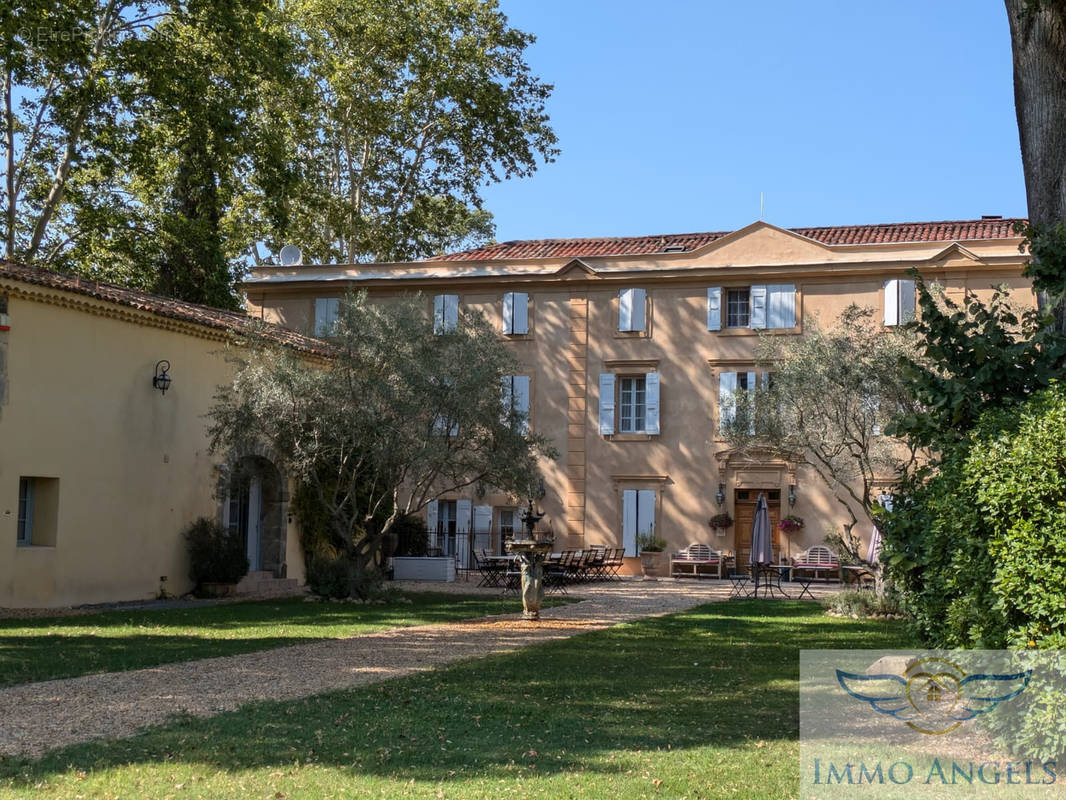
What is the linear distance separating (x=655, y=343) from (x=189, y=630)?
1622cm

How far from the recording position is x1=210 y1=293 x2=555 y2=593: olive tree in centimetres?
1620

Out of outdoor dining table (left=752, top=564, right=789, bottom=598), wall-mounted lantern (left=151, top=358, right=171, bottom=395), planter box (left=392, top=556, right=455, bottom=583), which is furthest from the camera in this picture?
planter box (left=392, top=556, right=455, bottom=583)

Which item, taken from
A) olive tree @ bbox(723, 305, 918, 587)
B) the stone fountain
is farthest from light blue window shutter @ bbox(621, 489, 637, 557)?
the stone fountain

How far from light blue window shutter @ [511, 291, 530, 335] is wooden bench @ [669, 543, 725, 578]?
6.65m

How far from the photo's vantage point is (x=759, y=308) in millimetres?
26562

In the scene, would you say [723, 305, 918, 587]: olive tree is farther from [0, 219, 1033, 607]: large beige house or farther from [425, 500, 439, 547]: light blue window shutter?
[425, 500, 439, 547]: light blue window shutter

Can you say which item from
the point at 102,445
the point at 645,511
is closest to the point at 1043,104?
the point at 102,445

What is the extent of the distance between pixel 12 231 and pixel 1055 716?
2150 cm

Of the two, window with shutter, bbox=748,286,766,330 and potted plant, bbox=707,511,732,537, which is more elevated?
window with shutter, bbox=748,286,766,330

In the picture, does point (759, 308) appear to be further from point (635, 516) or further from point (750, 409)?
point (750, 409)

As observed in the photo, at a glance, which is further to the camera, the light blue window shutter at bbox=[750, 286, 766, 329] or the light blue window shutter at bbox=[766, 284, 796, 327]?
the light blue window shutter at bbox=[750, 286, 766, 329]

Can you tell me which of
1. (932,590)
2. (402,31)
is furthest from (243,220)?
(932,590)

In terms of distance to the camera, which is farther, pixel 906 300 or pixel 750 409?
pixel 906 300

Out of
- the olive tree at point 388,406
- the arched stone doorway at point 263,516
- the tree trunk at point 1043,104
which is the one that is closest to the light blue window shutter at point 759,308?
the olive tree at point 388,406
